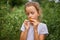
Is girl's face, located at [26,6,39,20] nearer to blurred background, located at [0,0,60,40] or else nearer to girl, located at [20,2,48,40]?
girl, located at [20,2,48,40]

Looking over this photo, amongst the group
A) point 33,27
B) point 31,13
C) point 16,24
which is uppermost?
point 31,13

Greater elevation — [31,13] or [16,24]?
[31,13]

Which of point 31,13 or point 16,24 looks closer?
point 31,13

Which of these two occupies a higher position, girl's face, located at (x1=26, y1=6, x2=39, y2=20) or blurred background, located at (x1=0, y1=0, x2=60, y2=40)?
girl's face, located at (x1=26, y1=6, x2=39, y2=20)

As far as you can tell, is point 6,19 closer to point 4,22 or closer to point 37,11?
point 4,22

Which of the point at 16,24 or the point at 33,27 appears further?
the point at 16,24

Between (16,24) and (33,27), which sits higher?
(33,27)

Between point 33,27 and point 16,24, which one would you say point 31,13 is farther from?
point 16,24

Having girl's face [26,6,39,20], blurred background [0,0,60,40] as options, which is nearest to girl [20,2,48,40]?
girl's face [26,6,39,20]

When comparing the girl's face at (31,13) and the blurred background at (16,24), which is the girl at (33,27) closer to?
the girl's face at (31,13)

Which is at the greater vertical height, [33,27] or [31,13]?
[31,13]

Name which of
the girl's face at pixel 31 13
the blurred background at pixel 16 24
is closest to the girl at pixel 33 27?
the girl's face at pixel 31 13

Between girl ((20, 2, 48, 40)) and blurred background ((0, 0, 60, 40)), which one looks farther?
blurred background ((0, 0, 60, 40))

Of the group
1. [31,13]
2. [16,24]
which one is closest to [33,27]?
[31,13]
